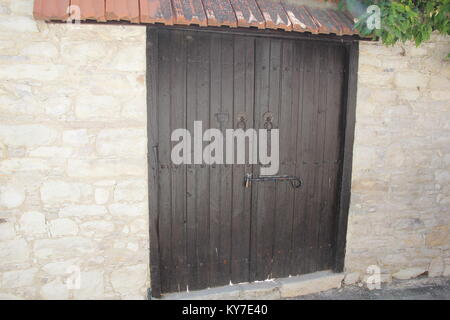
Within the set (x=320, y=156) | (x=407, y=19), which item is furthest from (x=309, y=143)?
(x=407, y=19)

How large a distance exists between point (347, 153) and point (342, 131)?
0.22 metres

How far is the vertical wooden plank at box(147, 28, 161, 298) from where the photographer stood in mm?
2789

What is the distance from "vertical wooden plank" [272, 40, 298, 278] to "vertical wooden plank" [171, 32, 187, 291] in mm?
907

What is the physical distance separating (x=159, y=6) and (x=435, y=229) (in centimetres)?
351

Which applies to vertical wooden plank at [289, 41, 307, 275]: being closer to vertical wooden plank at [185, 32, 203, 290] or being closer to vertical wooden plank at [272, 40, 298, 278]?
vertical wooden plank at [272, 40, 298, 278]

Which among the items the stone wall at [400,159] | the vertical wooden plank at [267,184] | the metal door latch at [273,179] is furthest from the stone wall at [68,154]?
the stone wall at [400,159]

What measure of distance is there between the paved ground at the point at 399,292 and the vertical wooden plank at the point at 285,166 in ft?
1.44

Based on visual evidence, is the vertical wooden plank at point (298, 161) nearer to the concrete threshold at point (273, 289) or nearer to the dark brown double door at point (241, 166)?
the dark brown double door at point (241, 166)

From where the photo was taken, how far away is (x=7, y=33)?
2465 mm

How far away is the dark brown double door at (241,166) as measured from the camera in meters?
2.96

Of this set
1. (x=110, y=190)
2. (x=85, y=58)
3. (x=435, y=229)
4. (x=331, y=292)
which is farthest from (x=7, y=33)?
(x=435, y=229)

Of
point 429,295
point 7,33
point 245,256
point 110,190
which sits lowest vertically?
point 429,295

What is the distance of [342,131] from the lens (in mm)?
3408
